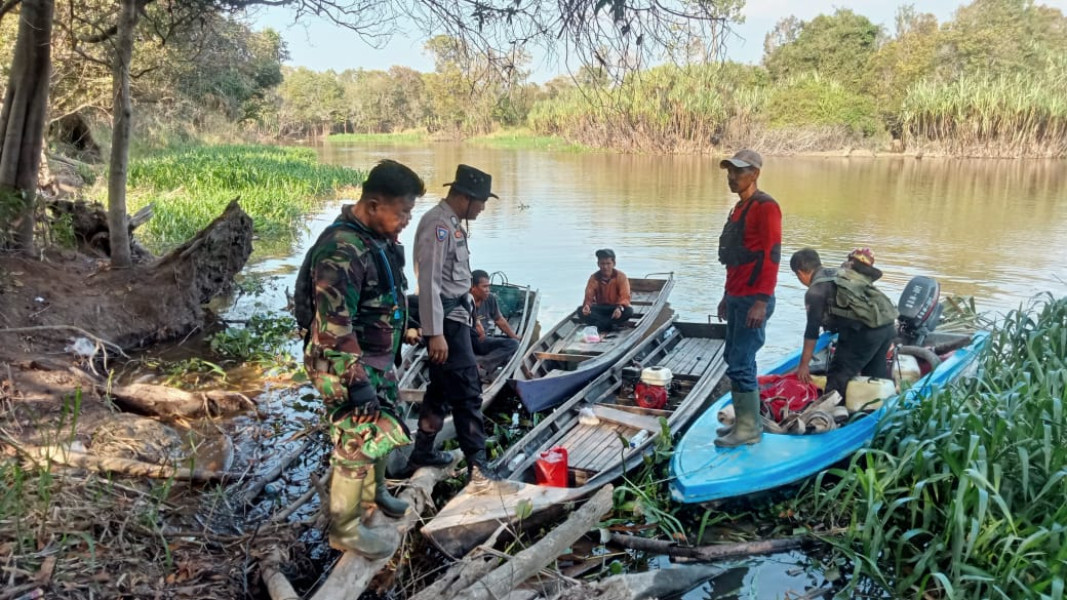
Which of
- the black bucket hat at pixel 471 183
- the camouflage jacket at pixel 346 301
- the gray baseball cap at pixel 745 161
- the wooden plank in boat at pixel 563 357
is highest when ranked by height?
the gray baseball cap at pixel 745 161

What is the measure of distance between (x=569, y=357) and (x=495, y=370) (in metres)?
0.80

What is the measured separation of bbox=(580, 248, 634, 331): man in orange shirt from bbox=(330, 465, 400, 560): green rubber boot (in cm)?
561

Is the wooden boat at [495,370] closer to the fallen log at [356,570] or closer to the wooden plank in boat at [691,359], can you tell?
the fallen log at [356,570]

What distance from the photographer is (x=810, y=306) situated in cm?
523

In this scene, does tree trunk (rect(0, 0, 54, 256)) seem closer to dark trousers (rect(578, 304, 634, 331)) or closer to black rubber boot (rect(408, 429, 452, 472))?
black rubber boot (rect(408, 429, 452, 472))

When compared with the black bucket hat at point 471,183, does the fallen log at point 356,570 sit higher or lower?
lower

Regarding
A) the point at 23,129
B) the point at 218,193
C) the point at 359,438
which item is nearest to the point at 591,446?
the point at 359,438

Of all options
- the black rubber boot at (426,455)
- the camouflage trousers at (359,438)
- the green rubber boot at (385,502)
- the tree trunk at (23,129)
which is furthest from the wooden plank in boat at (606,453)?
the tree trunk at (23,129)

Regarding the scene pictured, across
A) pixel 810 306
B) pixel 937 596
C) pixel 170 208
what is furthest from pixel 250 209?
pixel 937 596

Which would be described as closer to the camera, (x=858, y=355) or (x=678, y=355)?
(x=858, y=355)

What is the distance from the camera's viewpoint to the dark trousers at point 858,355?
5.36m

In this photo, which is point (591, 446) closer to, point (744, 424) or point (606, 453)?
point (606, 453)

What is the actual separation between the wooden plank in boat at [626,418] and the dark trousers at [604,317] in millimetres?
2658

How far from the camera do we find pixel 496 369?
23.1 feet
